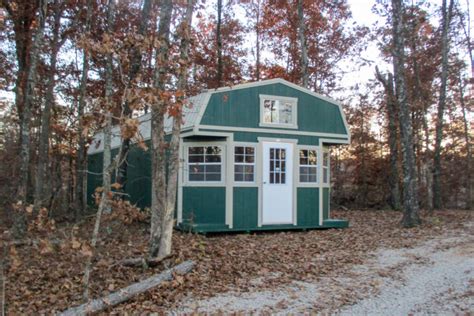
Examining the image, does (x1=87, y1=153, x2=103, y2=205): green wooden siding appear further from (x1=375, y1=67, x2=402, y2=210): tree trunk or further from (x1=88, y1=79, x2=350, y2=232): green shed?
(x1=375, y1=67, x2=402, y2=210): tree trunk

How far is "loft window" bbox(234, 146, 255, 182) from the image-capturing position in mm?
10000

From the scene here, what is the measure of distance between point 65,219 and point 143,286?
25.9 ft

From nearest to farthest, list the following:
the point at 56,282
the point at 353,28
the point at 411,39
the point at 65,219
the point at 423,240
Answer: the point at 56,282 → the point at 423,240 → the point at 65,219 → the point at 411,39 → the point at 353,28

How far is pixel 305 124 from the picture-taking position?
35.4 ft

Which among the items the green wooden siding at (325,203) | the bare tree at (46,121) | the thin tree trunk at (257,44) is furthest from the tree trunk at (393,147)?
the bare tree at (46,121)

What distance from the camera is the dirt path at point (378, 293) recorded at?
4.81 metres

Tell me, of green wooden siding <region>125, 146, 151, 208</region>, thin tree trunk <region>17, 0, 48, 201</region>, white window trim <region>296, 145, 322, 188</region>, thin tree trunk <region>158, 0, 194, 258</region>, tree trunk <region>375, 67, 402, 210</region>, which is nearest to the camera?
thin tree trunk <region>158, 0, 194, 258</region>

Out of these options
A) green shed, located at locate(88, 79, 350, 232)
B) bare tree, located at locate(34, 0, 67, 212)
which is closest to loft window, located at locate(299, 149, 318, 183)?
green shed, located at locate(88, 79, 350, 232)

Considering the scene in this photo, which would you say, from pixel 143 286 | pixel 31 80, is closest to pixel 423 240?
pixel 143 286

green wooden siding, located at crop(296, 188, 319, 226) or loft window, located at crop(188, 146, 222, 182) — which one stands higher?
loft window, located at crop(188, 146, 222, 182)

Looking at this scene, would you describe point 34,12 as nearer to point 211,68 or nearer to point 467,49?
point 211,68

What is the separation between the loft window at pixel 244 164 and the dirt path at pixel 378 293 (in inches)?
148

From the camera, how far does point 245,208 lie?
10039mm

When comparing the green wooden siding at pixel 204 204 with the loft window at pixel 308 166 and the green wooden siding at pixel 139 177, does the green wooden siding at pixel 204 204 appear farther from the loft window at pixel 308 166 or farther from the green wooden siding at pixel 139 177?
the loft window at pixel 308 166
